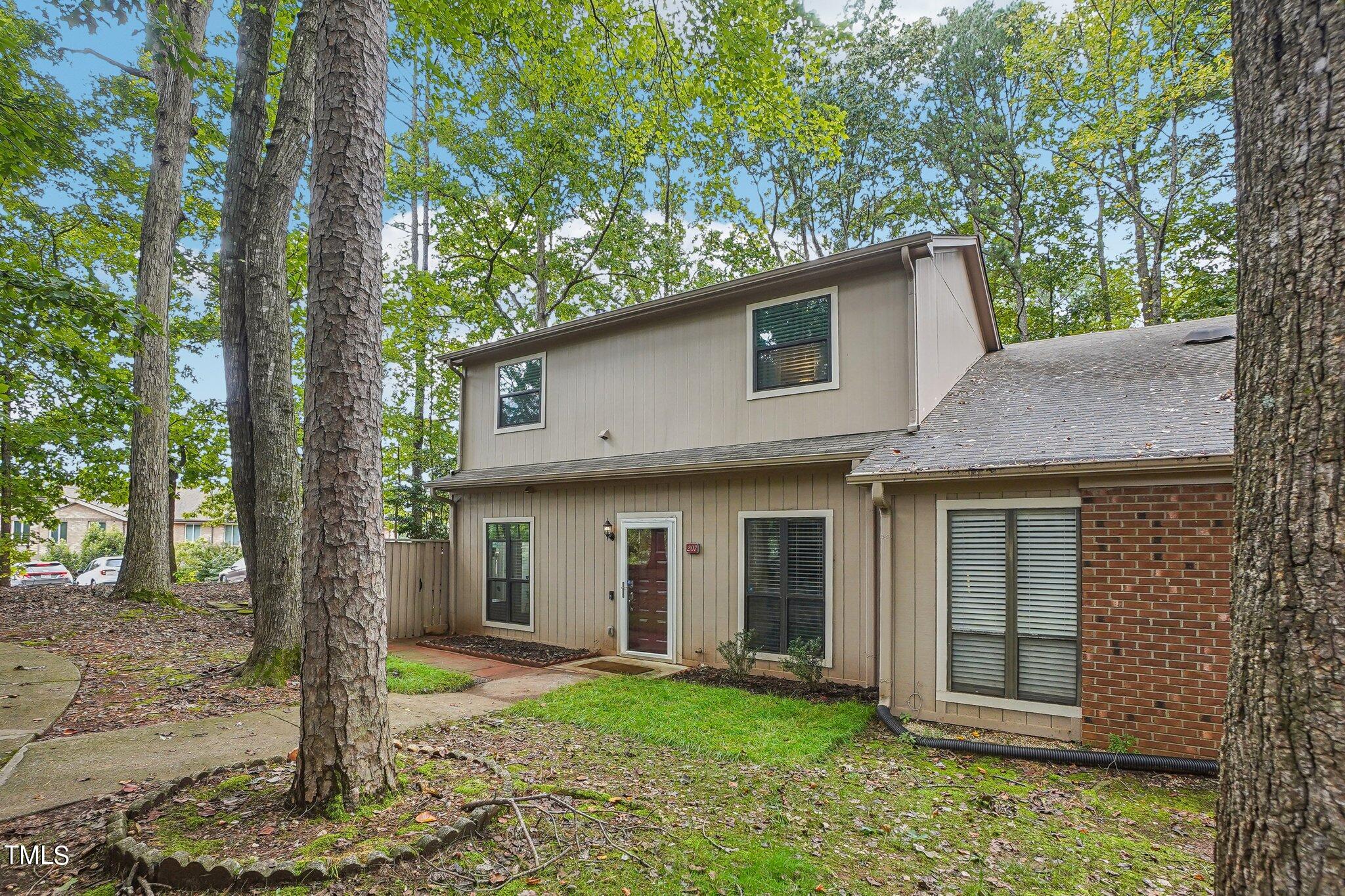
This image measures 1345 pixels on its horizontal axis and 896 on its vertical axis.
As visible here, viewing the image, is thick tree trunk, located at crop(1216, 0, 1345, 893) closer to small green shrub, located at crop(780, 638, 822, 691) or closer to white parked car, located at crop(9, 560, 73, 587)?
small green shrub, located at crop(780, 638, 822, 691)

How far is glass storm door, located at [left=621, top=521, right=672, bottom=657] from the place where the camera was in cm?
875

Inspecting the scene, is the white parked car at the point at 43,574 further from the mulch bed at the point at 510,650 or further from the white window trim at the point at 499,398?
the white window trim at the point at 499,398

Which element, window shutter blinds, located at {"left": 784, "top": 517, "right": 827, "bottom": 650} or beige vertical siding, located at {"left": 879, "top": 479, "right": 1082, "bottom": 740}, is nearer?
beige vertical siding, located at {"left": 879, "top": 479, "right": 1082, "bottom": 740}

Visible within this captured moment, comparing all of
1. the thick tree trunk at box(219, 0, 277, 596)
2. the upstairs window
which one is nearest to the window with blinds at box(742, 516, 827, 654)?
the upstairs window

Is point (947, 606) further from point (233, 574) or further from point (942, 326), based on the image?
point (233, 574)

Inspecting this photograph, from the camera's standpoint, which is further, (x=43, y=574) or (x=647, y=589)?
(x=43, y=574)

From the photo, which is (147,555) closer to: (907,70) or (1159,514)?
(1159,514)

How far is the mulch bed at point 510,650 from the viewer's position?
8.87m

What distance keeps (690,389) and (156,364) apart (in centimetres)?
788

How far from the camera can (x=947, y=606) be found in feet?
19.8

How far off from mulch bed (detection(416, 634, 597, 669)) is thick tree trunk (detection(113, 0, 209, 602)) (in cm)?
395

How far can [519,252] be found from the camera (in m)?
18.1

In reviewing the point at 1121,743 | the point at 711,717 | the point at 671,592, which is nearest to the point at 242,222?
the point at 671,592

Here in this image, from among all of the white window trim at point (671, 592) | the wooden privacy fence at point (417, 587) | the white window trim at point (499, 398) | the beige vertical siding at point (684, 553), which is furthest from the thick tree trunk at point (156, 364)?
the white window trim at point (671, 592)
